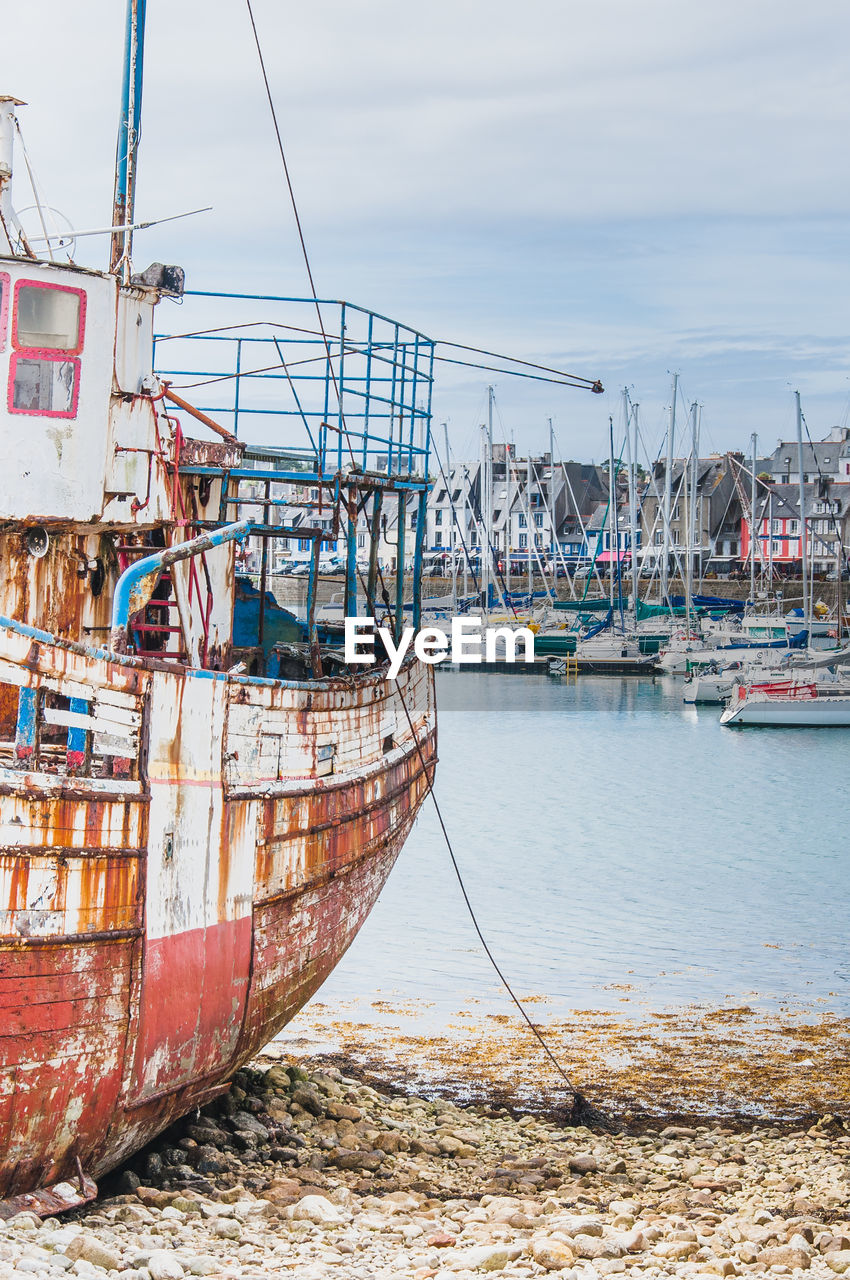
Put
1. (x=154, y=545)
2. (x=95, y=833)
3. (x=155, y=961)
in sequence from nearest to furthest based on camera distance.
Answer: (x=95, y=833) → (x=155, y=961) → (x=154, y=545)

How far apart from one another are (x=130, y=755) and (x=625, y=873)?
17492 mm

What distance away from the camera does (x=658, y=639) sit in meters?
64.3

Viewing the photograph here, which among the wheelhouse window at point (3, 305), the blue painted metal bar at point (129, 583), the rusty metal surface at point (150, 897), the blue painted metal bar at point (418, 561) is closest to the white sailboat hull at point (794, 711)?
the blue painted metal bar at point (418, 561)

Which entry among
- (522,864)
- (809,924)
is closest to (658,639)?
(522,864)

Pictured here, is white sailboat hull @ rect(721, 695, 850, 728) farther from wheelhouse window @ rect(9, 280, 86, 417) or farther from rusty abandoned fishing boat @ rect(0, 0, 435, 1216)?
wheelhouse window @ rect(9, 280, 86, 417)

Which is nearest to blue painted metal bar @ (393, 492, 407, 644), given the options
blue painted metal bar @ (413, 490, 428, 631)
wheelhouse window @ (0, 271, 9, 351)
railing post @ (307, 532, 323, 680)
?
blue painted metal bar @ (413, 490, 428, 631)

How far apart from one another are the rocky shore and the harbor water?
1501 millimetres

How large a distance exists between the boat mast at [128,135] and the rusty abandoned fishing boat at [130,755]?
16 millimetres

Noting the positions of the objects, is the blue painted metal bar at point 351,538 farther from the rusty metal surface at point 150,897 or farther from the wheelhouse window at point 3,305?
the wheelhouse window at point 3,305

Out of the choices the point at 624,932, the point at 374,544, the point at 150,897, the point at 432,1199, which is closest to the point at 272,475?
the point at 374,544

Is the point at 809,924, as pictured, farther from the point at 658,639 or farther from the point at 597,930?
the point at 658,639

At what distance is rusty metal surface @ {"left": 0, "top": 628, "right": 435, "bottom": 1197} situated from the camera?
6941 millimetres

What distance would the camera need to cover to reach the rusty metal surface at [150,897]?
694 cm

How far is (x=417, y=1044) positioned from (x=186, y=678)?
20.6ft
